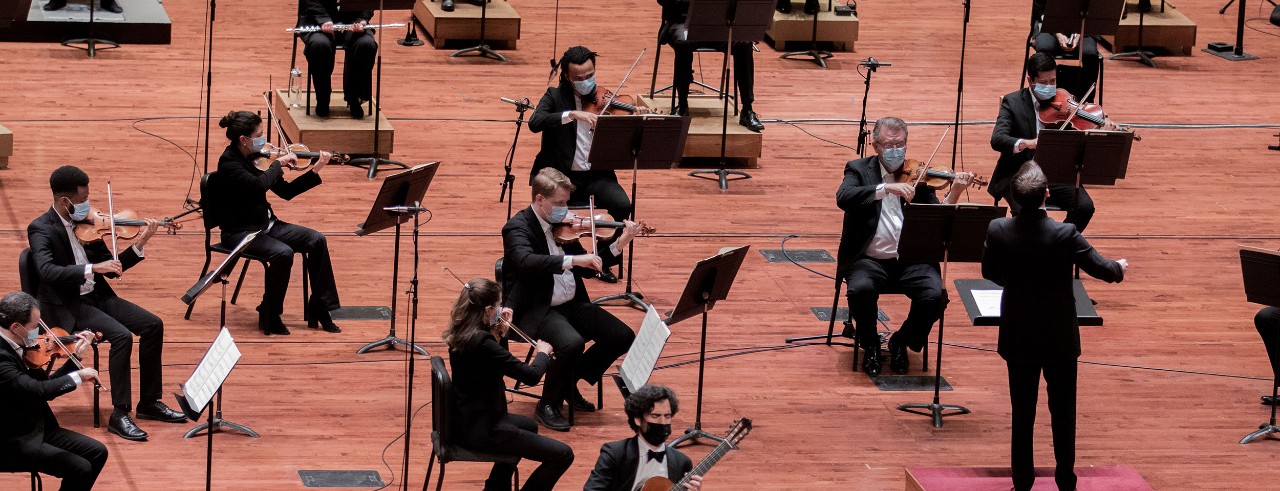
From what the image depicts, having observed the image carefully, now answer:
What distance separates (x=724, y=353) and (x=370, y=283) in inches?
70.7

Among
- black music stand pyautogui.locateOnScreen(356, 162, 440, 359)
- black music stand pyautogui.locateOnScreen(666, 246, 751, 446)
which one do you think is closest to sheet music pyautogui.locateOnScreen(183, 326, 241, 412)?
black music stand pyautogui.locateOnScreen(356, 162, 440, 359)

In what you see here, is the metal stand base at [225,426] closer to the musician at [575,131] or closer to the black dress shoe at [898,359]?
the musician at [575,131]

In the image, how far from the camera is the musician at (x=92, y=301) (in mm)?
6816

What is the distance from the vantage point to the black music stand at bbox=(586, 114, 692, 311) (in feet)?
26.8

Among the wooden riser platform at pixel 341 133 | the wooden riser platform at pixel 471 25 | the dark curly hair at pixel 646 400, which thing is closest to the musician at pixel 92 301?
the dark curly hair at pixel 646 400

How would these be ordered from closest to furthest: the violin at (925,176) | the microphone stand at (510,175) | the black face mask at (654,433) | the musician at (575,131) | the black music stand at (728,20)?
1. the black face mask at (654,433)
2. the violin at (925,176)
3. the musician at (575,131)
4. the microphone stand at (510,175)
5. the black music stand at (728,20)

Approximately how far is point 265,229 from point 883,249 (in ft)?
8.95

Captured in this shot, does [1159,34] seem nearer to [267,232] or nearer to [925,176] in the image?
[925,176]

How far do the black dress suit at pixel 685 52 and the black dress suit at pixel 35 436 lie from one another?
16.9 feet

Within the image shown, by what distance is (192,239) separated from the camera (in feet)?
29.7

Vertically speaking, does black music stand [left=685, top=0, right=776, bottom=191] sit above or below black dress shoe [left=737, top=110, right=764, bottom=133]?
above

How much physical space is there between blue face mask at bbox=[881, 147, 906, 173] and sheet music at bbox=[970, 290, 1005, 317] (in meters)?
1.04

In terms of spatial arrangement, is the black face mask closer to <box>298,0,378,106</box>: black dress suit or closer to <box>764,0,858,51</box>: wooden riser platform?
<box>298,0,378,106</box>: black dress suit

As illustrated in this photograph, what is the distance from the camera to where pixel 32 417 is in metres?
5.96
